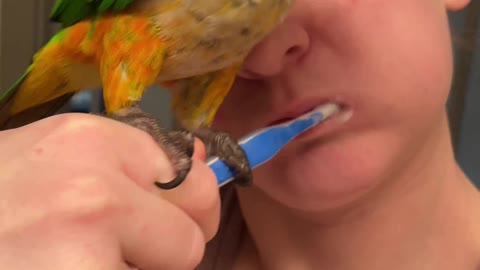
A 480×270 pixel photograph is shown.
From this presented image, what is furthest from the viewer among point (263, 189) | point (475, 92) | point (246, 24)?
point (475, 92)

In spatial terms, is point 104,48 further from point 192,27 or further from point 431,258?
point 431,258

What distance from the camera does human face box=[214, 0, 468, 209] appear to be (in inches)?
20.3

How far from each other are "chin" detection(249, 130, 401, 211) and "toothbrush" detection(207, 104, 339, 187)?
0.04 m

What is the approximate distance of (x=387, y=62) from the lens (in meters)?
0.53

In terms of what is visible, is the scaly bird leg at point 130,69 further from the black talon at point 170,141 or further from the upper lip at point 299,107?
the upper lip at point 299,107

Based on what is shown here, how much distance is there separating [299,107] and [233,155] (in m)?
0.12

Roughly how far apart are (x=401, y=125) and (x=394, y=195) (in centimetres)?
10

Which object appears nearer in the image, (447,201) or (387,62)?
(387,62)

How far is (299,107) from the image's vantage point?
53cm

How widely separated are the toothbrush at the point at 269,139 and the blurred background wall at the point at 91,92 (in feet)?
1.50

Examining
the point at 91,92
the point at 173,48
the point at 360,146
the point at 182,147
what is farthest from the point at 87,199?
the point at 91,92

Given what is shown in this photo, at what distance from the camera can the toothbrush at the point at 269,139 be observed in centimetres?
44

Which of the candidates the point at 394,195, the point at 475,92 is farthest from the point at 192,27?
the point at 475,92

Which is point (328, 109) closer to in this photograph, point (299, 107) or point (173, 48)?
point (299, 107)
